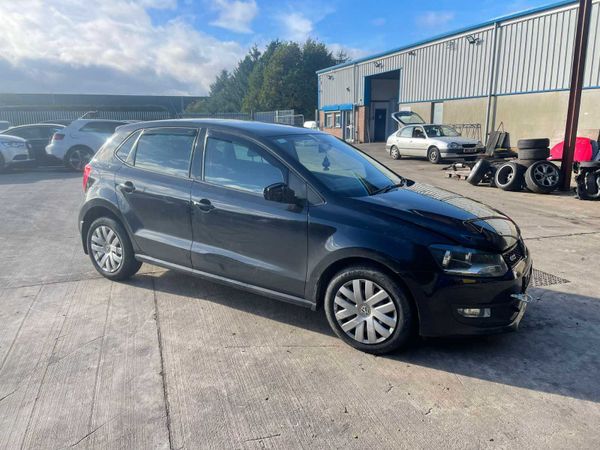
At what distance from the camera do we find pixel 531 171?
1084 centimetres

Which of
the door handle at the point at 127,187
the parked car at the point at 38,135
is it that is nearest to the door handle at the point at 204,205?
the door handle at the point at 127,187

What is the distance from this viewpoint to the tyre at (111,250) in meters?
4.63

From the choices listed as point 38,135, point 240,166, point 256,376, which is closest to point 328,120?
point 38,135

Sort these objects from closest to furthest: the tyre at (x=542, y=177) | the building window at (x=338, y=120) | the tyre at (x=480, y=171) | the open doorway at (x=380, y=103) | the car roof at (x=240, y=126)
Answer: the car roof at (x=240, y=126), the tyre at (x=542, y=177), the tyre at (x=480, y=171), the open doorway at (x=380, y=103), the building window at (x=338, y=120)

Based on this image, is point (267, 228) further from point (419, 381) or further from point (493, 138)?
point (493, 138)

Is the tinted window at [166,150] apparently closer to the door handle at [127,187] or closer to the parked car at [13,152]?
the door handle at [127,187]

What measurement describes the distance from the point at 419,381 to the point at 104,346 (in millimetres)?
2380

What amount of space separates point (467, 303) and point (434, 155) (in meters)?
15.6

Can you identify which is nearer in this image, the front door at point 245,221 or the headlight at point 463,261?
the headlight at point 463,261

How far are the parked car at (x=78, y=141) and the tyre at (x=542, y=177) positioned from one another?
1250 centimetres

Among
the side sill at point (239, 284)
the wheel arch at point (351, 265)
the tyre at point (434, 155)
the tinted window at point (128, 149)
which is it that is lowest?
the side sill at point (239, 284)

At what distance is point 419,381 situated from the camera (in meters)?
3.02

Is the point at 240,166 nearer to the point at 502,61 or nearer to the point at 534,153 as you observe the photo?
the point at 534,153

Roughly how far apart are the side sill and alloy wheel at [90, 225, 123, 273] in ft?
0.92
